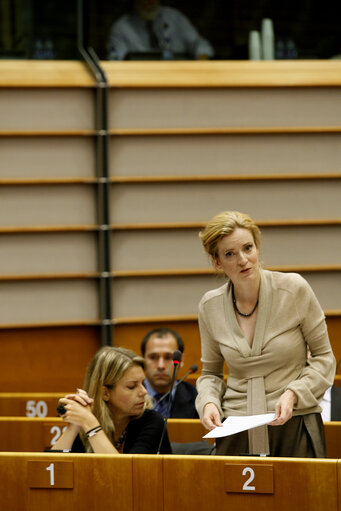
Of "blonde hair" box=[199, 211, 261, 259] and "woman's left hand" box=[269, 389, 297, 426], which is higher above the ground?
"blonde hair" box=[199, 211, 261, 259]

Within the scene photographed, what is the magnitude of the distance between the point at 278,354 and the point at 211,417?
0.27m

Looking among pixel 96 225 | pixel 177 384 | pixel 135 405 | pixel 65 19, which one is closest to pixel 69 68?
pixel 65 19

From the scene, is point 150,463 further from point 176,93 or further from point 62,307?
point 176,93

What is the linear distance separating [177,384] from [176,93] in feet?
7.65

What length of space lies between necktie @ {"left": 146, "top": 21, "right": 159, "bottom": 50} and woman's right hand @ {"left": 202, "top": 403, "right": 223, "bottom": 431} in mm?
4256

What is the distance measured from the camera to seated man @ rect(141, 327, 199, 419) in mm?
4086

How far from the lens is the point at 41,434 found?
3.55 m

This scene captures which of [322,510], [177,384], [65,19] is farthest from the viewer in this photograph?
[65,19]

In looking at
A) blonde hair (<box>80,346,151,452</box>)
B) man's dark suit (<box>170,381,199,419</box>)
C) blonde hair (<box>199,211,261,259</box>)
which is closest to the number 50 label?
blonde hair (<box>199,211,261,259</box>)

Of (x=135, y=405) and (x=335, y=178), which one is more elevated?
(x=335, y=178)

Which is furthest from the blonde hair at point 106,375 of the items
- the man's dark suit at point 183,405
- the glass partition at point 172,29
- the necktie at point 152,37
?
the necktie at point 152,37

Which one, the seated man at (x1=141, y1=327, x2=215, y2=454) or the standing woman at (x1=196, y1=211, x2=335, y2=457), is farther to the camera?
the seated man at (x1=141, y1=327, x2=215, y2=454)

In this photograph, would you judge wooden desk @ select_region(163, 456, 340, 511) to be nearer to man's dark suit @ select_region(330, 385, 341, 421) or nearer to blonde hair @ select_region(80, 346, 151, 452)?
blonde hair @ select_region(80, 346, 151, 452)

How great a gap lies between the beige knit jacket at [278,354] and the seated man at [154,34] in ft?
12.8
